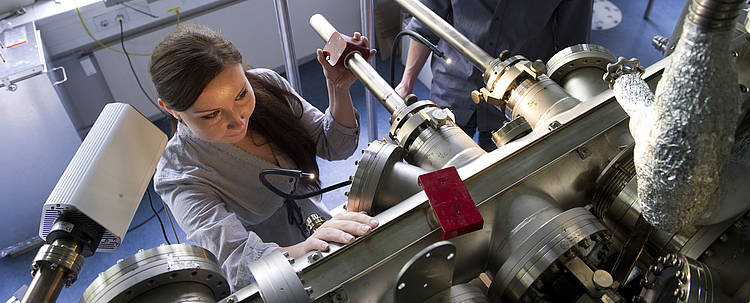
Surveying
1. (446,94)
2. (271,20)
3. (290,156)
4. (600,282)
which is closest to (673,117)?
(600,282)

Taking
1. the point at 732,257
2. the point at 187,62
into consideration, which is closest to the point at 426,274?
the point at 732,257

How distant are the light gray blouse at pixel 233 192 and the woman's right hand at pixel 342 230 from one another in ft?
0.80

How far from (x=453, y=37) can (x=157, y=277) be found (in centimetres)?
72

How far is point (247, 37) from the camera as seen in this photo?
9.27 feet

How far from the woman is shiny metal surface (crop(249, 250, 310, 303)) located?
0.07m

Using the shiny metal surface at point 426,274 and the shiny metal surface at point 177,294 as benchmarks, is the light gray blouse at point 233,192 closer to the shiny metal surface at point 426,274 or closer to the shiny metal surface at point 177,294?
the shiny metal surface at point 177,294

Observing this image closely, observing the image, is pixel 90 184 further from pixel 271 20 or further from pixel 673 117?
pixel 271 20

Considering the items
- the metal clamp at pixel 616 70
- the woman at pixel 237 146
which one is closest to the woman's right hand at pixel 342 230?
the woman at pixel 237 146

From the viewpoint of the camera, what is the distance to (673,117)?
1.44 feet

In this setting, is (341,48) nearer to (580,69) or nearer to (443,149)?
(443,149)

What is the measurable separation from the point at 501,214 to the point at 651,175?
0.85 ft

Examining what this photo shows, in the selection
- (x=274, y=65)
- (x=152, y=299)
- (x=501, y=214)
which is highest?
(x=274, y=65)

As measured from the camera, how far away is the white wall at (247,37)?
8.30 feet

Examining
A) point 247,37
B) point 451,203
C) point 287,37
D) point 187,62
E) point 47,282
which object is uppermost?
point 247,37
